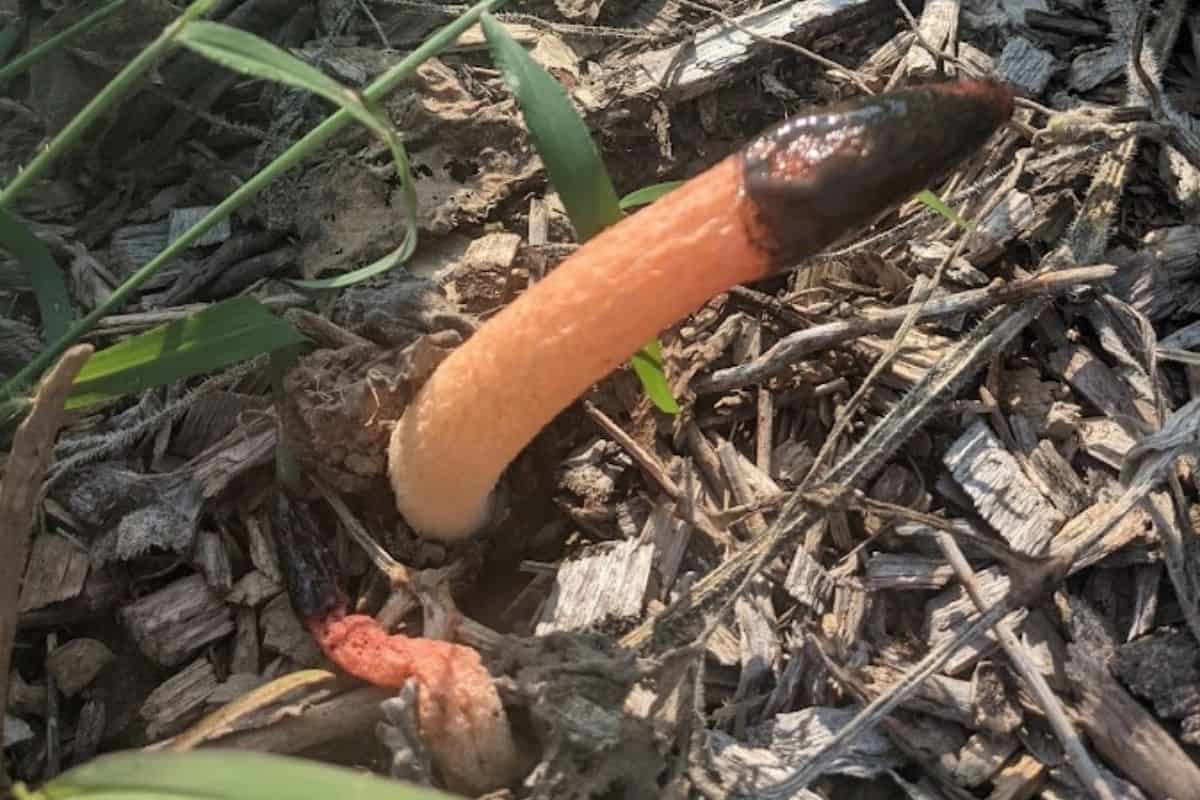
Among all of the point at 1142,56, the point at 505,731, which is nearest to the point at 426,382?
the point at 505,731

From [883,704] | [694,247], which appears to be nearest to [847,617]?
[883,704]

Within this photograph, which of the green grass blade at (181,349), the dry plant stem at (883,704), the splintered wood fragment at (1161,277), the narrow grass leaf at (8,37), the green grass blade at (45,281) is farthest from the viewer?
the narrow grass leaf at (8,37)

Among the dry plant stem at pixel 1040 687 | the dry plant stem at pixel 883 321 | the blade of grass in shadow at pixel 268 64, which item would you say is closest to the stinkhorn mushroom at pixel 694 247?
the blade of grass in shadow at pixel 268 64

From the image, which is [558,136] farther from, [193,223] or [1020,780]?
[1020,780]

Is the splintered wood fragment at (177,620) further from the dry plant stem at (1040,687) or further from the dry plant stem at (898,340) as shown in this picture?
the dry plant stem at (1040,687)

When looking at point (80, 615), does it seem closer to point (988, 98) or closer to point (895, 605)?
point (895, 605)

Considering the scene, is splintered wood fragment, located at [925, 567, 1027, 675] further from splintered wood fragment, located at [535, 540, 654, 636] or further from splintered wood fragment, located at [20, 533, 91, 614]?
splintered wood fragment, located at [20, 533, 91, 614]
